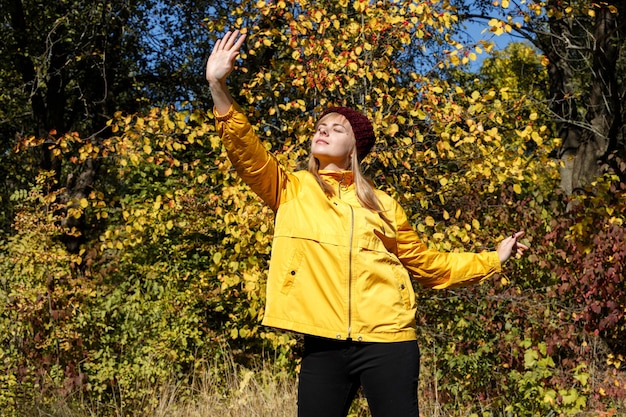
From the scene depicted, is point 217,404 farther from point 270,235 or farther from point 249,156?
point 249,156

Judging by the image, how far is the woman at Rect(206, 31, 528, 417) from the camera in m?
2.09

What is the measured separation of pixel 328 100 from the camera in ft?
14.9

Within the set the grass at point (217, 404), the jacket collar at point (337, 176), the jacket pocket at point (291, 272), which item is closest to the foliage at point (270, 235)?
the grass at point (217, 404)

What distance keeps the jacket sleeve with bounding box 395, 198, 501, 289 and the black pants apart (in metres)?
0.39

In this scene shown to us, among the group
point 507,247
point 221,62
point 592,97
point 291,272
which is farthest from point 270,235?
point 592,97

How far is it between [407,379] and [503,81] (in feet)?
55.8

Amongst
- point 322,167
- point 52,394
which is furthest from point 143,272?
point 322,167

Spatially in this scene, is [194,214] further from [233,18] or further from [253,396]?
[233,18]

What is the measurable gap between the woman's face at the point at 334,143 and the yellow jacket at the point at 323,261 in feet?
0.33

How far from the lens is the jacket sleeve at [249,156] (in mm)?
1994

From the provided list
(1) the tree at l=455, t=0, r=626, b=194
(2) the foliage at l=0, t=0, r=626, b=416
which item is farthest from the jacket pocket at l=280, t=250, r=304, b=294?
(1) the tree at l=455, t=0, r=626, b=194

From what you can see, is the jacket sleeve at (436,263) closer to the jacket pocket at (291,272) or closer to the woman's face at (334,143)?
the woman's face at (334,143)

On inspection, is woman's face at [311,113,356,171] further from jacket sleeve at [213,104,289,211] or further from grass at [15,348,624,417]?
grass at [15,348,624,417]

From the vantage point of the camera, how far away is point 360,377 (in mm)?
2125
